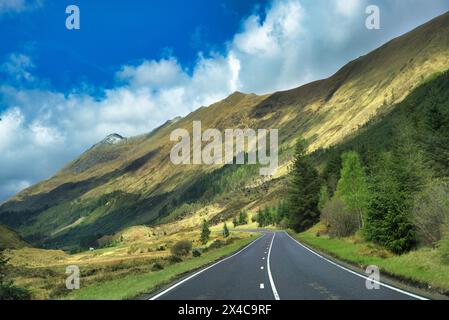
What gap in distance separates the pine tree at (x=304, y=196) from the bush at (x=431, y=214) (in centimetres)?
5101

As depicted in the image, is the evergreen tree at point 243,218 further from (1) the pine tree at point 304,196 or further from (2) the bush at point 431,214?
(2) the bush at point 431,214

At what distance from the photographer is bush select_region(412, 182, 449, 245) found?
25344mm

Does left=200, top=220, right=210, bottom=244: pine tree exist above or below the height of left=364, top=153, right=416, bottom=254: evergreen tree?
below

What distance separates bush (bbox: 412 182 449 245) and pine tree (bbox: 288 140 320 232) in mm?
51009

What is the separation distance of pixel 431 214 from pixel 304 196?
5371 cm

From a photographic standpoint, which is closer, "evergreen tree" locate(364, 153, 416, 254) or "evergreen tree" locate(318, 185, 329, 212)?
"evergreen tree" locate(364, 153, 416, 254)

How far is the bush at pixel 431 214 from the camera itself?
25344 millimetres

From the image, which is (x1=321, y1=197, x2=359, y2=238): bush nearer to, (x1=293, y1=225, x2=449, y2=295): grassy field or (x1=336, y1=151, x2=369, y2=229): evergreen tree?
(x1=336, y1=151, x2=369, y2=229): evergreen tree

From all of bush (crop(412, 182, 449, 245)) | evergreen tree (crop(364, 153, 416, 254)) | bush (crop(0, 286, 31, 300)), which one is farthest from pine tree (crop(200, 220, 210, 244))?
bush (crop(0, 286, 31, 300))

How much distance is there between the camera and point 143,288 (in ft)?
64.4

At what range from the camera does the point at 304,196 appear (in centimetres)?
7912
